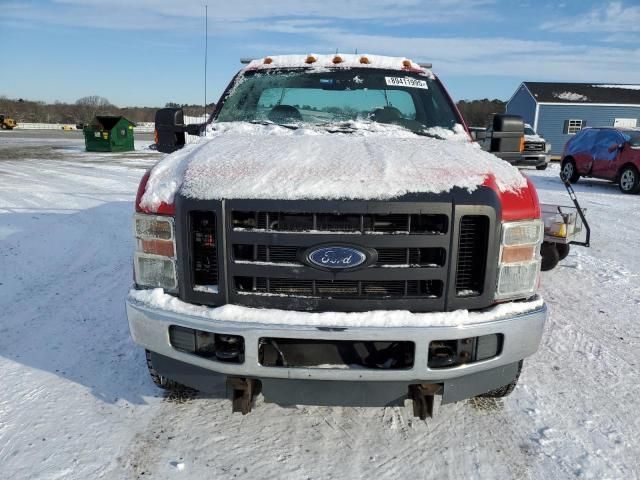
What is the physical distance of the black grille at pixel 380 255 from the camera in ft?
7.54

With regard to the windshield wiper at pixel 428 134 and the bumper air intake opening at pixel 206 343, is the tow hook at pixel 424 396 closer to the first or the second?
the bumper air intake opening at pixel 206 343

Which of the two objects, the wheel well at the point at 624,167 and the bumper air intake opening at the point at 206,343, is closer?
the bumper air intake opening at the point at 206,343

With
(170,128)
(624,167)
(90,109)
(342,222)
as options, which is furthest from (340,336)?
(90,109)

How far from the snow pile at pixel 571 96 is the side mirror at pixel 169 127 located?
3387 cm

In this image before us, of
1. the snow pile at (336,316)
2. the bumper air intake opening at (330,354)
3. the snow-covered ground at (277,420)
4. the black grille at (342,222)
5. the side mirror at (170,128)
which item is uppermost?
the side mirror at (170,128)

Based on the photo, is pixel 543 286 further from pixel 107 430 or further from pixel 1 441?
pixel 1 441

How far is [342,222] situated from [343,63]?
7.83 feet

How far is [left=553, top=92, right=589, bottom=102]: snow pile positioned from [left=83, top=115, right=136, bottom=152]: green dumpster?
87.5ft

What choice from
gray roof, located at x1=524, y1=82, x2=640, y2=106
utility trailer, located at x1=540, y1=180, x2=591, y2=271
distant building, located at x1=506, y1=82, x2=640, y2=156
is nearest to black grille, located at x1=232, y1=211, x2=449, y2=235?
utility trailer, located at x1=540, y1=180, x2=591, y2=271

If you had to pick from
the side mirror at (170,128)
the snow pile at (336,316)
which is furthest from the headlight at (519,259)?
the side mirror at (170,128)

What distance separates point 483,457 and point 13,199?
9.63 meters

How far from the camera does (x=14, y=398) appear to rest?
2857 mm

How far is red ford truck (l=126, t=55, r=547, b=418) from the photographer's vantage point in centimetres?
223

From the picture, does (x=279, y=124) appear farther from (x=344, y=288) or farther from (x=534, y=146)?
(x=534, y=146)
